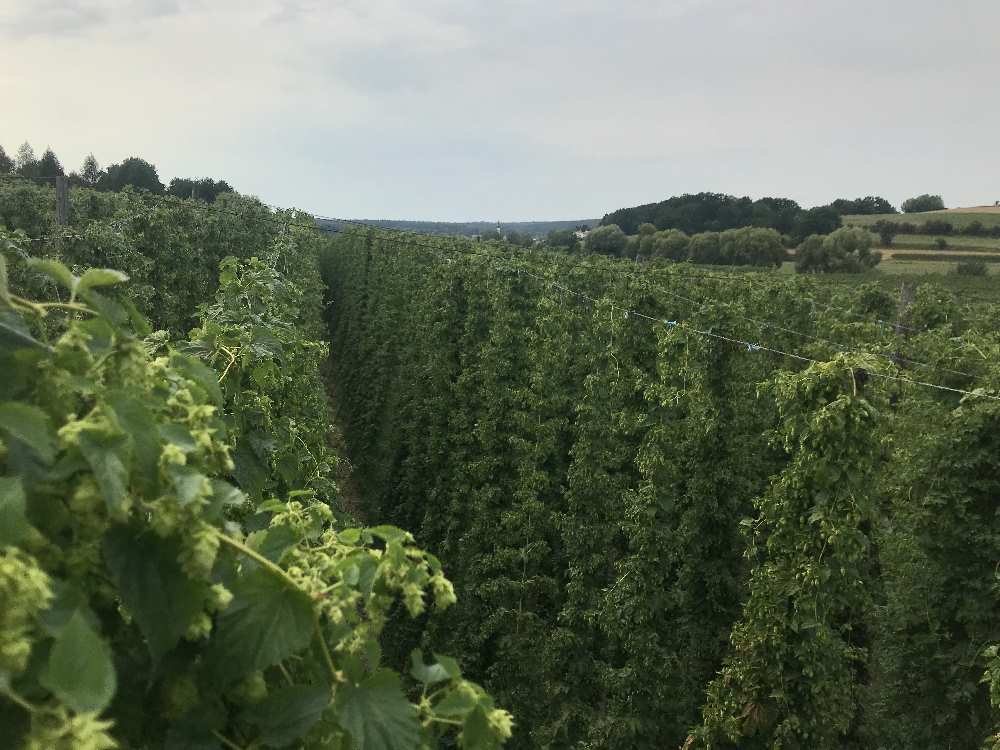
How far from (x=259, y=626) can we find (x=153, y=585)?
0.69 ft

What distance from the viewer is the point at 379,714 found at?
1308mm

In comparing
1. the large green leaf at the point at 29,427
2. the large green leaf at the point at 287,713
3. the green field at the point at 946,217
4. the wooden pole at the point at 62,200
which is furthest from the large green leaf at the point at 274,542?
the green field at the point at 946,217

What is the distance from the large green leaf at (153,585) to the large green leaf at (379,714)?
354 millimetres

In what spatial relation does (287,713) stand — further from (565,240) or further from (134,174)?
(134,174)

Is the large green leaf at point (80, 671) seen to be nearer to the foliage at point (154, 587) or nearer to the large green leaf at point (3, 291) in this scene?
the foliage at point (154, 587)

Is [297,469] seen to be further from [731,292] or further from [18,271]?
[731,292]

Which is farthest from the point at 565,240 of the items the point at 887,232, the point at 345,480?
the point at 887,232

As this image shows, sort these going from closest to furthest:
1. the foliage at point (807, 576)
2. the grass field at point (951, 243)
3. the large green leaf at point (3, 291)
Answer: the large green leaf at point (3, 291), the foliage at point (807, 576), the grass field at point (951, 243)

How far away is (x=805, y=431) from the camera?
5914 millimetres

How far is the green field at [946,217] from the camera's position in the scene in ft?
152

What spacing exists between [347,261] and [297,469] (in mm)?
28958

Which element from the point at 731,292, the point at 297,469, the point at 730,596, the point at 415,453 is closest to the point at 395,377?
the point at 415,453

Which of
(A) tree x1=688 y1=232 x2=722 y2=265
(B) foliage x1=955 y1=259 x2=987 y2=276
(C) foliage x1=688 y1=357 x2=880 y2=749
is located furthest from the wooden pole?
(B) foliage x1=955 y1=259 x2=987 y2=276

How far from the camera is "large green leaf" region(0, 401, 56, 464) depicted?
997mm
